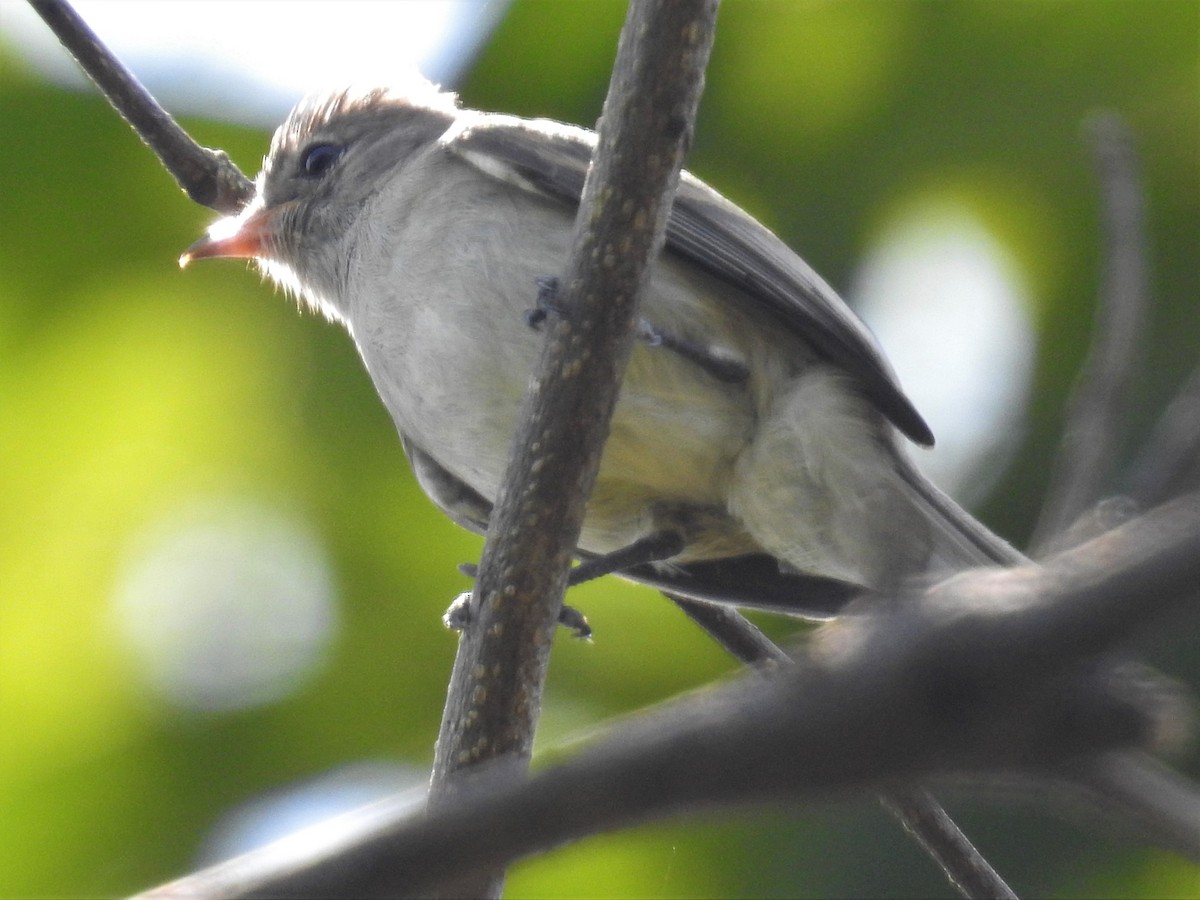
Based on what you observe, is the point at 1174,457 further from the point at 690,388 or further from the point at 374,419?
the point at 374,419

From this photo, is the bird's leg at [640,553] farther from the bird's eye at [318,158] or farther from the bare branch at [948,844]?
the bird's eye at [318,158]

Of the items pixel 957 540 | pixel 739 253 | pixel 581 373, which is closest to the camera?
pixel 581 373

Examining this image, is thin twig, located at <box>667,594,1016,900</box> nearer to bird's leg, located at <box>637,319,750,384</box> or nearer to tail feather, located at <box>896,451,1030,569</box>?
tail feather, located at <box>896,451,1030,569</box>

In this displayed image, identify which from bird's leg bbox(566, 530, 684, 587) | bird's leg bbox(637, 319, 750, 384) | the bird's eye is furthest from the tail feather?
the bird's eye

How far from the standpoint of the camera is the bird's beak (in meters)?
4.57

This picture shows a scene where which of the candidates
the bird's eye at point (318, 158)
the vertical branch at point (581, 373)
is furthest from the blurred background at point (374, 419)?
the vertical branch at point (581, 373)

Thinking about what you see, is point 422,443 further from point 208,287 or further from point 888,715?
point 888,715

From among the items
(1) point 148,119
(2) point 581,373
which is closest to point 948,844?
(2) point 581,373

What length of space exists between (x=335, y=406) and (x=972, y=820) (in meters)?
Answer: 3.07

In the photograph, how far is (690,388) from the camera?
344 centimetres

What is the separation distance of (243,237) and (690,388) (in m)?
1.92

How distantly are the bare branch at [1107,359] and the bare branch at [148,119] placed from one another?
229 cm

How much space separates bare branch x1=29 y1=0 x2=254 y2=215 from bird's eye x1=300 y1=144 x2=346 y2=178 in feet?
2.18

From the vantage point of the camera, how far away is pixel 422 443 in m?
3.82
